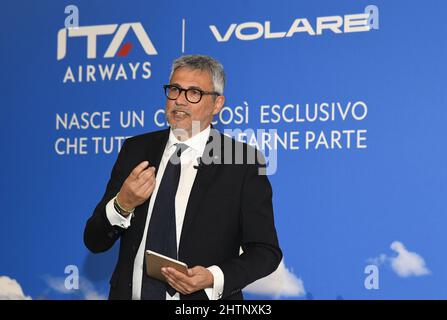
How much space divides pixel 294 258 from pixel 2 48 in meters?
2.28

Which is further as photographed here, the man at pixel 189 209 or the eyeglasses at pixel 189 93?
the eyeglasses at pixel 189 93

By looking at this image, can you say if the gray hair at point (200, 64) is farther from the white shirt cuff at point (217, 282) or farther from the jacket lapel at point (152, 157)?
the white shirt cuff at point (217, 282)

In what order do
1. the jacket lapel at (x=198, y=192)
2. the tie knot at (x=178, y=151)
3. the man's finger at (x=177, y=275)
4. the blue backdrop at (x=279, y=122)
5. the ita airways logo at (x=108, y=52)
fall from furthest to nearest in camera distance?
1. the ita airways logo at (x=108, y=52)
2. the blue backdrop at (x=279, y=122)
3. the tie knot at (x=178, y=151)
4. the jacket lapel at (x=198, y=192)
5. the man's finger at (x=177, y=275)

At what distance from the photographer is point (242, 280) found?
287cm

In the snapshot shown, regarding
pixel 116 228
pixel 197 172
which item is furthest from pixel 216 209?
pixel 116 228

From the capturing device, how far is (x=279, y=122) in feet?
14.5

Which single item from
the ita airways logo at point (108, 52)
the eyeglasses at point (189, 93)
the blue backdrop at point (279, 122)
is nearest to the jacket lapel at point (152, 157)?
the eyeglasses at point (189, 93)

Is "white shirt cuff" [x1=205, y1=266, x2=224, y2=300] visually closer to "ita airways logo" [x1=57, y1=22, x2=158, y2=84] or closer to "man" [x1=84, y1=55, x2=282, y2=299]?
"man" [x1=84, y1=55, x2=282, y2=299]

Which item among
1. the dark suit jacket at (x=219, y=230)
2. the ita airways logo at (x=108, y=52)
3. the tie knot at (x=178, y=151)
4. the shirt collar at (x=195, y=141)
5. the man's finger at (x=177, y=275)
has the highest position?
the ita airways logo at (x=108, y=52)

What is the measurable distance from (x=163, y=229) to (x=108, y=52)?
2139 millimetres

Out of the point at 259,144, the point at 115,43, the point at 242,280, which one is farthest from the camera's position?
the point at 115,43

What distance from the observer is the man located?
112 inches

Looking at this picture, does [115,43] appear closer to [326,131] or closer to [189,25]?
[189,25]

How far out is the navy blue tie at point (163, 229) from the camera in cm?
288
